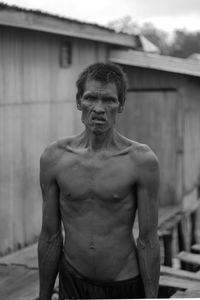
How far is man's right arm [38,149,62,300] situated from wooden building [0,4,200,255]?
4.00 m

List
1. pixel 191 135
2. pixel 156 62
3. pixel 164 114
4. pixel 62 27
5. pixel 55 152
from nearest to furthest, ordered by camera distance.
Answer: pixel 55 152 → pixel 62 27 → pixel 156 62 → pixel 164 114 → pixel 191 135

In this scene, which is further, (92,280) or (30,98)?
(30,98)

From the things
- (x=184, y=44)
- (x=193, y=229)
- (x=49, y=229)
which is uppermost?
(x=184, y=44)

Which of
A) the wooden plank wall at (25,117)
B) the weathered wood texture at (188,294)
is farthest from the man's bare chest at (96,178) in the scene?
the wooden plank wall at (25,117)

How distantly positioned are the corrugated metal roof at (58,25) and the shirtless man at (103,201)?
4.01m

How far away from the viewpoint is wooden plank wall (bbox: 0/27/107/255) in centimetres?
768

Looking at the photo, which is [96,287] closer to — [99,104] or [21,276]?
[99,104]

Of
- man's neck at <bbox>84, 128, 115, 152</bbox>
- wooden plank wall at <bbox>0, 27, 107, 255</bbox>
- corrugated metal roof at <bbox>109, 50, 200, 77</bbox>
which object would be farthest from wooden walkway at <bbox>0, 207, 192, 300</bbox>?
corrugated metal roof at <bbox>109, 50, 200, 77</bbox>

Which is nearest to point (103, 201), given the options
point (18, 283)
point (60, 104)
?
point (18, 283)

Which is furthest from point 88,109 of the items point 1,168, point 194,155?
point 194,155

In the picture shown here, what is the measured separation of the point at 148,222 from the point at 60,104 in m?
6.02

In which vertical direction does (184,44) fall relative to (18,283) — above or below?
above

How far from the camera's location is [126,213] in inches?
127

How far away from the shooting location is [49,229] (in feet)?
11.0
